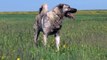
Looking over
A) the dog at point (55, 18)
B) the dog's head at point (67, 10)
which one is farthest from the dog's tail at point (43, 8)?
the dog's head at point (67, 10)

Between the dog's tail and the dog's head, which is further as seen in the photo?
the dog's tail

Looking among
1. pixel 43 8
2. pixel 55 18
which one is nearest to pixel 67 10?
pixel 55 18

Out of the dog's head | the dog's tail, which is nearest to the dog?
the dog's head

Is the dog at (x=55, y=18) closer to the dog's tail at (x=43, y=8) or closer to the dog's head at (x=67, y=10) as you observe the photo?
the dog's head at (x=67, y=10)

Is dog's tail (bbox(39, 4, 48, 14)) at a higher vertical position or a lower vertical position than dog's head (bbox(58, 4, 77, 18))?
lower

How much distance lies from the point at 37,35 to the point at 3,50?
573 cm

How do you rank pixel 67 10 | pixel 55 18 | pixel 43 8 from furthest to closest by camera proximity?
pixel 43 8 → pixel 67 10 → pixel 55 18

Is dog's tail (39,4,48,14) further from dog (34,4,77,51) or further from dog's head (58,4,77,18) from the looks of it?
dog's head (58,4,77,18)

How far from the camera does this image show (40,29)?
1334 centimetres

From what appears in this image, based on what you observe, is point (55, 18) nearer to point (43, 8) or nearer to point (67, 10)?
point (67, 10)

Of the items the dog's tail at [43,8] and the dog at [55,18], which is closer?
the dog at [55,18]

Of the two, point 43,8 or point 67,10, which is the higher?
point 67,10

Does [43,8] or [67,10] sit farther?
[43,8]

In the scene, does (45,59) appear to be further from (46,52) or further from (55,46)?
(55,46)
